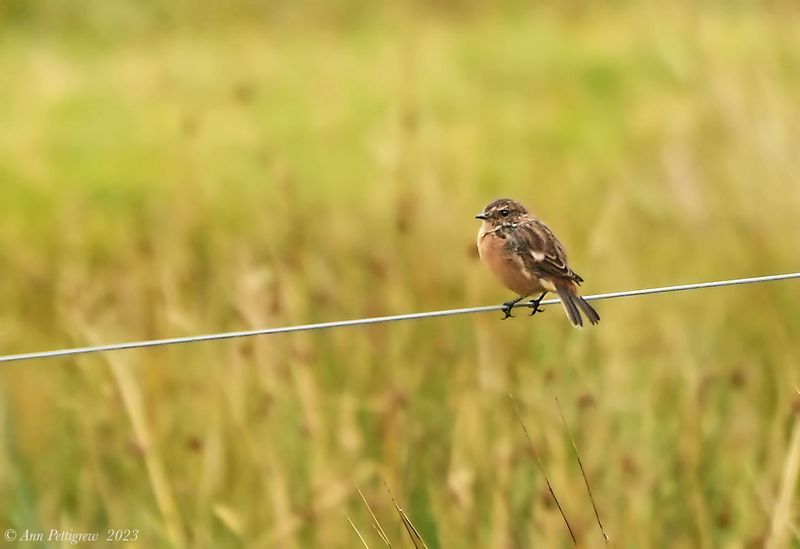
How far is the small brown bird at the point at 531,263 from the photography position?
13.6 feet

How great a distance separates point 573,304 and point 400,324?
1.00 meters

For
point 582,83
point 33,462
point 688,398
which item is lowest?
point 688,398

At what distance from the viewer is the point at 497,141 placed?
391 inches

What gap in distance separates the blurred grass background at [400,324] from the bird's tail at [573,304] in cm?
36

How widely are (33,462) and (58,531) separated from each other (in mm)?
652

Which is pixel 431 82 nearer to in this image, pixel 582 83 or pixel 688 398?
pixel 582 83

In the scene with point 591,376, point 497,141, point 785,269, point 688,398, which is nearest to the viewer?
point 688,398

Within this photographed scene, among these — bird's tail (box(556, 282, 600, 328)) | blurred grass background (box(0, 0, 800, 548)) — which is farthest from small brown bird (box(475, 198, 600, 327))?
Answer: blurred grass background (box(0, 0, 800, 548))

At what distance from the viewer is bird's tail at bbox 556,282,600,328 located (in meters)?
4.01

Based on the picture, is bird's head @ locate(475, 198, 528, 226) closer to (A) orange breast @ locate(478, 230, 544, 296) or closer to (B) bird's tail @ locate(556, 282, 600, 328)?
(A) orange breast @ locate(478, 230, 544, 296)

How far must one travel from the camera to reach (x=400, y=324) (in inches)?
195

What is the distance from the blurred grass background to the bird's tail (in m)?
0.36

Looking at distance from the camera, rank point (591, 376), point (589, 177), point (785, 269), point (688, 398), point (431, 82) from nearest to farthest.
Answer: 1. point (688, 398)
2. point (591, 376)
3. point (785, 269)
4. point (589, 177)
5. point (431, 82)

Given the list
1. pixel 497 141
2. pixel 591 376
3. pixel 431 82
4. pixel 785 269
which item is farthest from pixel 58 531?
pixel 431 82
